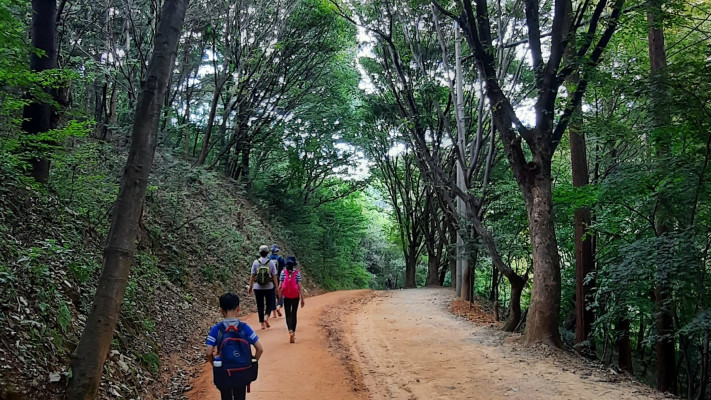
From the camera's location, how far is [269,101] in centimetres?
2172

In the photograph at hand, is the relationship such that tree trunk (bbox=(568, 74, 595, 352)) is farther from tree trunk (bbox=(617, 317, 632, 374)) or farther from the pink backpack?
the pink backpack

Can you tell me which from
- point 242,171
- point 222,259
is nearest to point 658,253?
point 222,259

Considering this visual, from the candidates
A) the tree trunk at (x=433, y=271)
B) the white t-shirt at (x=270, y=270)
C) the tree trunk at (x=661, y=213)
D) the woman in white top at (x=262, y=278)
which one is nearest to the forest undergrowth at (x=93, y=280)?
the woman in white top at (x=262, y=278)

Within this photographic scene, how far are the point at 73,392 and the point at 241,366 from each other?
4.89 feet

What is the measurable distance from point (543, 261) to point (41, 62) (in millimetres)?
9920

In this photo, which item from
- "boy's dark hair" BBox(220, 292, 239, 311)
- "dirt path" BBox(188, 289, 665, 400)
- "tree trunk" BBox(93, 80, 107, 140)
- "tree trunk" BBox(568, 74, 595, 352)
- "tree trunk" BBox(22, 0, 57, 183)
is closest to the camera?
"boy's dark hair" BBox(220, 292, 239, 311)

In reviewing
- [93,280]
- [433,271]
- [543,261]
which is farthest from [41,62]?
[433,271]

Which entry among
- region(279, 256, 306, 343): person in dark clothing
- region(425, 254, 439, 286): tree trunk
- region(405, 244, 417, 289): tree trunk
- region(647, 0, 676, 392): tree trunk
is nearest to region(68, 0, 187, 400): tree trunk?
region(279, 256, 306, 343): person in dark clothing

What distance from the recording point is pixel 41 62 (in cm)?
807

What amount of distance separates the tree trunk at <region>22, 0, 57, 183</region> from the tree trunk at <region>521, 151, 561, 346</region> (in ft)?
29.5

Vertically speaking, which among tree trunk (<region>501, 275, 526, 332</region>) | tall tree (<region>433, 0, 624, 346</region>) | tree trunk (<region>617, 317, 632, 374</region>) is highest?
tall tree (<region>433, 0, 624, 346</region>)

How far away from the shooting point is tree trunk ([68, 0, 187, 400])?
4.29 metres

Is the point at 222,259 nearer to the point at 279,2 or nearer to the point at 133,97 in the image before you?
the point at 133,97

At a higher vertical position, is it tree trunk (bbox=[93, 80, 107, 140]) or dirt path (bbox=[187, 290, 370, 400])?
tree trunk (bbox=[93, 80, 107, 140])
